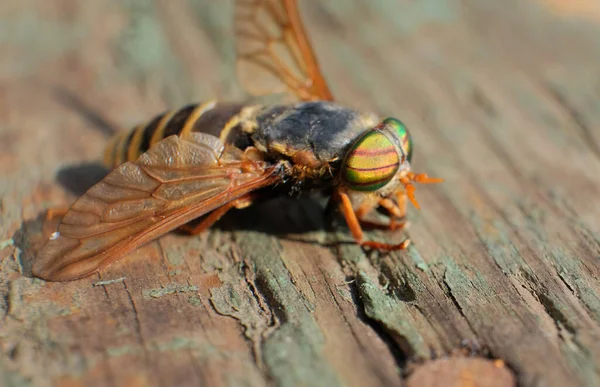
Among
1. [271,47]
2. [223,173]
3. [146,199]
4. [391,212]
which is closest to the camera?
[146,199]

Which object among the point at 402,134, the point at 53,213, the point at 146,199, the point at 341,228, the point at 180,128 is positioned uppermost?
the point at 180,128

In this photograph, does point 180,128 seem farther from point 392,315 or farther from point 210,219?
point 392,315

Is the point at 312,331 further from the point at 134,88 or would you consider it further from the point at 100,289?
the point at 134,88

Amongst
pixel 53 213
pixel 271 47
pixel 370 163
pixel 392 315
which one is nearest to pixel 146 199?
pixel 53 213

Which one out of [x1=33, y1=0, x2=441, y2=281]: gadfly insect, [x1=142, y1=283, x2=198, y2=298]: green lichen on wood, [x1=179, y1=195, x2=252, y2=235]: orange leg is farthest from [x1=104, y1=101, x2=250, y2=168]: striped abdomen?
[x1=142, y1=283, x2=198, y2=298]: green lichen on wood

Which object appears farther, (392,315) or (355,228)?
(355,228)

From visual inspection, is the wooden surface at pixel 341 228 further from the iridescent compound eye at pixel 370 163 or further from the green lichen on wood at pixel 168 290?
the iridescent compound eye at pixel 370 163

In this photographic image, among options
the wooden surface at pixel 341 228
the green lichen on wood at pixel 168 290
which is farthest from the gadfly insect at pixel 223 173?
the green lichen on wood at pixel 168 290

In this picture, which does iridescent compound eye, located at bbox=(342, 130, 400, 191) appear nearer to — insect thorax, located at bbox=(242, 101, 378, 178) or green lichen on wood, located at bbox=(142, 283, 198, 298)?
insect thorax, located at bbox=(242, 101, 378, 178)
